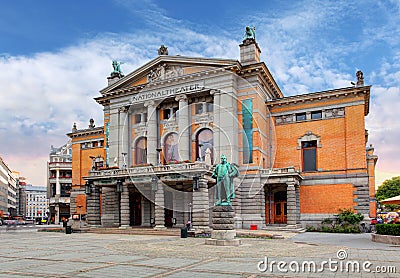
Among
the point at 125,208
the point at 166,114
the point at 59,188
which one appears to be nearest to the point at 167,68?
the point at 166,114

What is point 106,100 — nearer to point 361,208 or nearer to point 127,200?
point 127,200

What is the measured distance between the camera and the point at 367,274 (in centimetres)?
1431

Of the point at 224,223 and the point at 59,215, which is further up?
the point at 224,223

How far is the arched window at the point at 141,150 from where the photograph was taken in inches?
2045

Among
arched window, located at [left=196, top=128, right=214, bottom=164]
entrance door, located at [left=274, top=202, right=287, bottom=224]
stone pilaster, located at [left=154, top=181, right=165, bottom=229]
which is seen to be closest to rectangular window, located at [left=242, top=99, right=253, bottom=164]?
arched window, located at [left=196, top=128, right=214, bottom=164]

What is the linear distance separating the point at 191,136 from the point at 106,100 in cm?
1393

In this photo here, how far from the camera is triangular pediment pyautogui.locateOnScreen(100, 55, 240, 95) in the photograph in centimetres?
4681

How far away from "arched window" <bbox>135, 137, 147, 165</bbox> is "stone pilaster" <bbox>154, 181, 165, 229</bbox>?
10964 millimetres

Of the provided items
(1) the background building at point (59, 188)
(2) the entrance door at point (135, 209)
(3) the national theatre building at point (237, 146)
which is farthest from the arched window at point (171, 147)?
(1) the background building at point (59, 188)

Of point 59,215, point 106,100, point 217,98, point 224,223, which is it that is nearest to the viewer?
point 224,223

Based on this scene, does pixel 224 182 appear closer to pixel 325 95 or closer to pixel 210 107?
pixel 210 107

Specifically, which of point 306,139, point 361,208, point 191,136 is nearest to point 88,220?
point 191,136

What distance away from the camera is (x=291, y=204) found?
137 ft

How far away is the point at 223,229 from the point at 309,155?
79.3 ft
